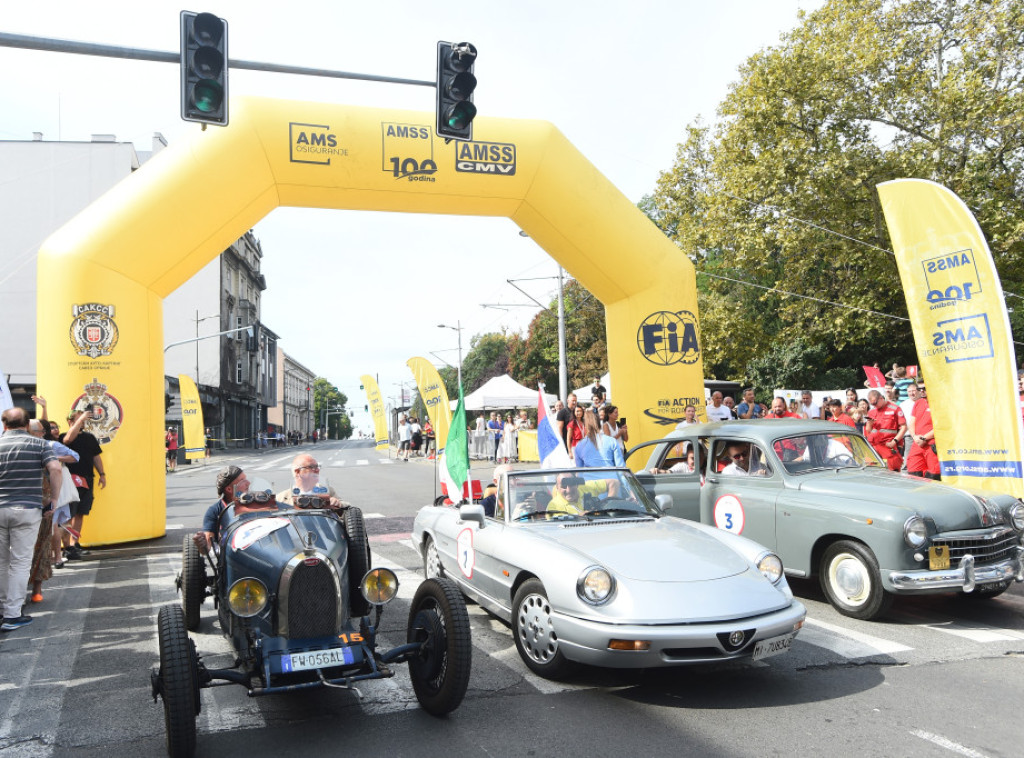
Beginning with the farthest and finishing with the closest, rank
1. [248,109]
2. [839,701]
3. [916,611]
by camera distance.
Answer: [248,109]
[916,611]
[839,701]

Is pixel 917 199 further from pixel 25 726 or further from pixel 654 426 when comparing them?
pixel 25 726

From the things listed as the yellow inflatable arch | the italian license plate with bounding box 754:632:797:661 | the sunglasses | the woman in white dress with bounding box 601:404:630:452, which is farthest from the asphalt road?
the woman in white dress with bounding box 601:404:630:452

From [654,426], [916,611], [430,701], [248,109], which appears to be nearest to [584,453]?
[654,426]

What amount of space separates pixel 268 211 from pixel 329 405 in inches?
6673

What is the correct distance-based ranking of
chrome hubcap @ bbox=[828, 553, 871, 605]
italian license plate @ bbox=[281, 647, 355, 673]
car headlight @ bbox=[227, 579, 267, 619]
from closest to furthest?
italian license plate @ bbox=[281, 647, 355, 673], car headlight @ bbox=[227, 579, 267, 619], chrome hubcap @ bbox=[828, 553, 871, 605]

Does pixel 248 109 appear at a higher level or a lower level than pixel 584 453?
higher

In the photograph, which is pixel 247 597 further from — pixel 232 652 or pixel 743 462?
pixel 743 462

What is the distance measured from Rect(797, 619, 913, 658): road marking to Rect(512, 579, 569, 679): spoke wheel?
2.07m

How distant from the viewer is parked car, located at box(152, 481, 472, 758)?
368 cm

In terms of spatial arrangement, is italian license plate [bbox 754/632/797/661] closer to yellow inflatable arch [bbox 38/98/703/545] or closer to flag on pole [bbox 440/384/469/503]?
flag on pole [bbox 440/384/469/503]

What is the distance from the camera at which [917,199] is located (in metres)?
8.86

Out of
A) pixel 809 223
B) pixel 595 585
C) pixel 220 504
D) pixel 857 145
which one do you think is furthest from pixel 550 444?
pixel 857 145

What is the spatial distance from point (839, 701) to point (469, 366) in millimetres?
88095

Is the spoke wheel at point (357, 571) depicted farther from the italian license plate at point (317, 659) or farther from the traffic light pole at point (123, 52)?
the traffic light pole at point (123, 52)
